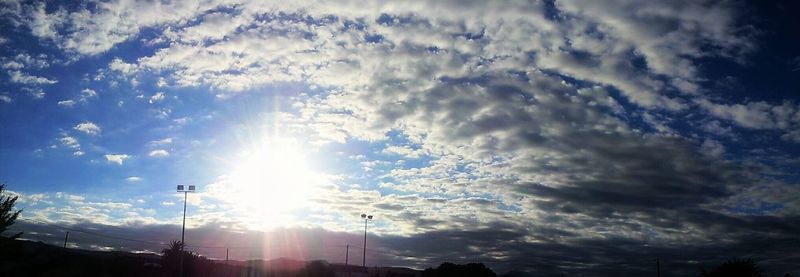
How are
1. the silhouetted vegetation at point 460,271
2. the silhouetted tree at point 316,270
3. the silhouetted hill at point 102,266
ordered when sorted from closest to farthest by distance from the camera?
the silhouetted hill at point 102,266 → the silhouetted tree at point 316,270 → the silhouetted vegetation at point 460,271

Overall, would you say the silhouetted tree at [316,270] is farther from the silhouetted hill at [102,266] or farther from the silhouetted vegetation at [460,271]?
the silhouetted vegetation at [460,271]

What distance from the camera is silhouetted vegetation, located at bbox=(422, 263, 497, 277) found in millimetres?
97031

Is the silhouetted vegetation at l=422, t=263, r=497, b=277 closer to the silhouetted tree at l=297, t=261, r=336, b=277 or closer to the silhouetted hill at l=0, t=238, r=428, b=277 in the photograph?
the silhouetted tree at l=297, t=261, r=336, b=277

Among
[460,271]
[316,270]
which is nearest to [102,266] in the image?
[316,270]

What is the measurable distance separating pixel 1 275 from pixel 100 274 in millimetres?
9566

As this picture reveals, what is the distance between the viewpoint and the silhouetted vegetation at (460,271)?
9703 cm

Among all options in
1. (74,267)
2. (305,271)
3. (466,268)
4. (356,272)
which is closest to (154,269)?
(74,267)

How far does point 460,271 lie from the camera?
97.4 metres

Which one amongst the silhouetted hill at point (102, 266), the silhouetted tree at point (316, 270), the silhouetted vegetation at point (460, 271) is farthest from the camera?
the silhouetted vegetation at point (460, 271)

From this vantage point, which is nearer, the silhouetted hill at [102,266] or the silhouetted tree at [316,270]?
Result: the silhouetted hill at [102,266]

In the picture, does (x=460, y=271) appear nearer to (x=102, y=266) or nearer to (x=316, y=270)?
(x=316, y=270)

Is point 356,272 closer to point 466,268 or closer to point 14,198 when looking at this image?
point 466,268

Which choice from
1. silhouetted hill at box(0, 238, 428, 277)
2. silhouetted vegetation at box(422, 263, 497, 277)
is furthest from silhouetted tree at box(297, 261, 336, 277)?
silhouetted vegetation at box(422, 263, 497, 277)

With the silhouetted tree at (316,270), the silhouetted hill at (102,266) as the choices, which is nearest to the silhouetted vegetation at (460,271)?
the silhouetted tree at (316,270)
